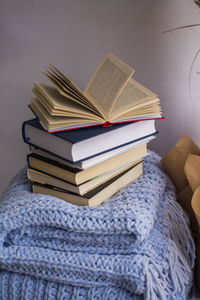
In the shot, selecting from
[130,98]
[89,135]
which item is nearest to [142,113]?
[130,98]

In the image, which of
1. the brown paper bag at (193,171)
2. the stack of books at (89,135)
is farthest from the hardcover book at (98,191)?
the brown paper bag at (193,171)

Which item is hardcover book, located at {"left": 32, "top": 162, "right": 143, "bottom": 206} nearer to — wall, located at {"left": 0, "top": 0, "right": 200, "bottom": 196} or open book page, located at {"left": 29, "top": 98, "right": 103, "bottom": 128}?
open book page, located at {"left": 29, "top": 98, "right": 103, "bottom": 128}

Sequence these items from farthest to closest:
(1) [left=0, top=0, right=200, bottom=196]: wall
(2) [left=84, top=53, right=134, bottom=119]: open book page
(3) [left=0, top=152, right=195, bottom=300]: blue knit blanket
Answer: (1) [left=0, top=0, right=200, bottom=196]: wall
(2) [left=84, top=53, right=134, bottom=119]: open book page
(3) [left=0, top=152, right=195, bottom=300]: blue knit blanket

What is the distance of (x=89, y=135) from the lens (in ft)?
2.52

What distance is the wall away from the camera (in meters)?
1.09

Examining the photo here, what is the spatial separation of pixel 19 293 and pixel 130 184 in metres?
0.35

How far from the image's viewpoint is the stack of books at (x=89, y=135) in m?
0.78

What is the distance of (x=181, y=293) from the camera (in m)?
0.74

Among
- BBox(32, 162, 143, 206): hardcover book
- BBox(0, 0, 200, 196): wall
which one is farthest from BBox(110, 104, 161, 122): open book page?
BBox(0, 0, 200, 196): wall

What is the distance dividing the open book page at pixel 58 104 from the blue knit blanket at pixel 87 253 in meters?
0.19

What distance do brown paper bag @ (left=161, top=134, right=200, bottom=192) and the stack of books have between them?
0.14 metres

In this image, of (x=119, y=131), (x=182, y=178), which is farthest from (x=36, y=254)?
(x=182, y=178)

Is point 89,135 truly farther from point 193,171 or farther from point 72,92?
point 193,171

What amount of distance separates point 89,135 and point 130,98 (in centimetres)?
17
